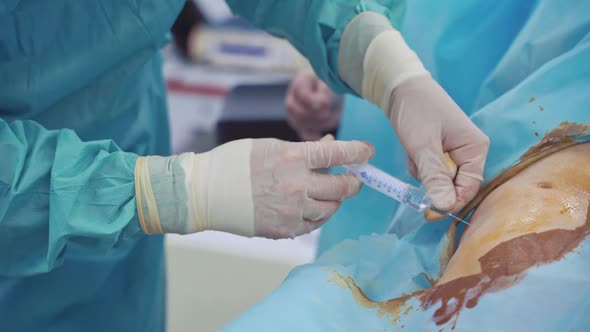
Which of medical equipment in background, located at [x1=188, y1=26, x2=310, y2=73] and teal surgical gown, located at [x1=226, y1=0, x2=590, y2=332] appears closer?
teal surgical gown, located at [x1=226, y1=0, x2=590, y2=332]

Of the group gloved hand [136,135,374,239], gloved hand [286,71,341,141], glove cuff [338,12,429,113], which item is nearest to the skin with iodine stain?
gloved hand [136,135,374,239]

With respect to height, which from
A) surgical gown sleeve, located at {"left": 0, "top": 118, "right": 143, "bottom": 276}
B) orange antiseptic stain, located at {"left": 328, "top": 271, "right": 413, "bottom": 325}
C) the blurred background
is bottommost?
the blurred background

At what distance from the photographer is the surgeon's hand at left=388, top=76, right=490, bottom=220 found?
0.82m

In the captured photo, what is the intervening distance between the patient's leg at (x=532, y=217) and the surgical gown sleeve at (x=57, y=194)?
1.39 feet

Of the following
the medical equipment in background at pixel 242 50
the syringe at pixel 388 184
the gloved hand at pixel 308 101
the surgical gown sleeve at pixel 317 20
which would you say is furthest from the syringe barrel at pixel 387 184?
the medical equipment in background at pixel 242 50

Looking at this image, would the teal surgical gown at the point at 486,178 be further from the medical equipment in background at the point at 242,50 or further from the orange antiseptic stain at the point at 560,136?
the medical equipment in background at the point at 242,50

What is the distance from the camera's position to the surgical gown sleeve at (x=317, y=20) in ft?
3.30

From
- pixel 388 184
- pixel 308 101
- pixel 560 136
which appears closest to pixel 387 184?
pixel 388 184

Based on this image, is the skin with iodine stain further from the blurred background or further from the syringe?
the blurred background

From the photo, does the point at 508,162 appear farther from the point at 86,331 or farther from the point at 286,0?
the point at 86,331

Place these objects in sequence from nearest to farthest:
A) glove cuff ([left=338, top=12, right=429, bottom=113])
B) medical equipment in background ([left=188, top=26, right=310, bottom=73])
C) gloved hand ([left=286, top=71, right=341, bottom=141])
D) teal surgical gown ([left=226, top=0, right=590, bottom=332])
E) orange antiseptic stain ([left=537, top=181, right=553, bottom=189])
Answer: teal surgical gown ([left=226, top=0, right=590, bottom=332]) < orange antiseptic stain ([left=537, top=181, right=553, bottom=189]) < glove cuff ([left=338, top=12, right=429, bottom=113]) < gloved hand ([left=286, top=71, right=341, bottom=141]) < medical equipment in background ([left=188, top=26, right=310, bottom=73])

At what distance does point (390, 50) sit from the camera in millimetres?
938

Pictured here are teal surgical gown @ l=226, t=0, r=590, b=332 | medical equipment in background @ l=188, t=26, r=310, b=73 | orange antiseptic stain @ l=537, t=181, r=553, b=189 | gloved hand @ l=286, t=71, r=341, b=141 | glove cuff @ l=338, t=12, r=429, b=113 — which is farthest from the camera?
medical equipment in background @ l=188, t=26, r=310, b=73

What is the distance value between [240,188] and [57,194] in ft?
0.72
